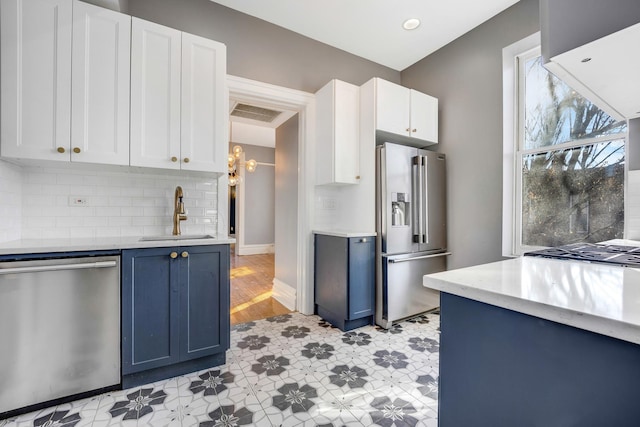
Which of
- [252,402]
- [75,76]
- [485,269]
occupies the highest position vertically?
[75,76]

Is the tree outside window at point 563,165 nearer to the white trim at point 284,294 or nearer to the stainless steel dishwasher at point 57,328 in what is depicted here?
the white trim at point 284,294

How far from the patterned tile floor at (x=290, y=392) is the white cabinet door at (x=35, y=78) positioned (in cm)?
148

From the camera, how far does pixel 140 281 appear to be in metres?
1.73

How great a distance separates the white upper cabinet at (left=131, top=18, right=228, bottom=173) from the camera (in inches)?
75.0

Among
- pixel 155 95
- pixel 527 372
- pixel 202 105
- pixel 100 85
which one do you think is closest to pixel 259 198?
pixel 202 105

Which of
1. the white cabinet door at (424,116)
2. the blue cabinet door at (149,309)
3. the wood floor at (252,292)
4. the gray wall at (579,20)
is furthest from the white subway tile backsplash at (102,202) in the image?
the gray wall at (579,20)

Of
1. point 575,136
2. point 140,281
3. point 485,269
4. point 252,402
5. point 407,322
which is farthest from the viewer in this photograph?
point 407,322

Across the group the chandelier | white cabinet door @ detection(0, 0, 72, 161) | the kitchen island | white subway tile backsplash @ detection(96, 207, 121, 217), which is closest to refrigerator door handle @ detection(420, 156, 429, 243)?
the kitchen island

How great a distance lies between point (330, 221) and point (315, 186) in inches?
17.0

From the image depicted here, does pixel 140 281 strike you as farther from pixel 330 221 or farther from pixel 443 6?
pixel 443 6

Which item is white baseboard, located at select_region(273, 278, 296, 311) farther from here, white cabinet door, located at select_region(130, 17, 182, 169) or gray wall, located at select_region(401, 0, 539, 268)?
white cabinet door, located at select_region(130, 17, 182, 169)

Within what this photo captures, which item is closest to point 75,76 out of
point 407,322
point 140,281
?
point 140,281

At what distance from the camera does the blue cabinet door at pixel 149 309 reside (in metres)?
1.70

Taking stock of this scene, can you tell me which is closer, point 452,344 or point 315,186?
point 452,344
